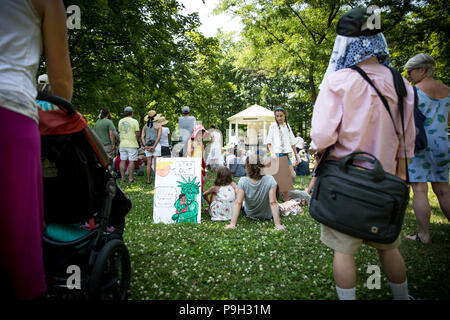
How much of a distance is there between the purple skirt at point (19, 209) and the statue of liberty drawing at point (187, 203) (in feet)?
Result: 13.1

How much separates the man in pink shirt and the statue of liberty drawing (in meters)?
3.49

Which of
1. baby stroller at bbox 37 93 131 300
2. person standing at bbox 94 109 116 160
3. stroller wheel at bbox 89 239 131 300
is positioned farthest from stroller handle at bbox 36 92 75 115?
person standing at bbox 94 109 116 160

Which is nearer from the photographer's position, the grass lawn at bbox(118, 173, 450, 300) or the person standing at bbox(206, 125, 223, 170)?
the grass lawn at bbox(118, 173, 450, 300)

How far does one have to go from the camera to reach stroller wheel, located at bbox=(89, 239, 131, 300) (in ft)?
5.65

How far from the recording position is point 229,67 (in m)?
38.1

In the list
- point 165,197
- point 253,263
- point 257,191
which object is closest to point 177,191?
point 165,197

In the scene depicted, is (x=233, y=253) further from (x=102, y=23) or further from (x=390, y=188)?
(x=102, y=23)

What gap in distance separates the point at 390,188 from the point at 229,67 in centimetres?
3883

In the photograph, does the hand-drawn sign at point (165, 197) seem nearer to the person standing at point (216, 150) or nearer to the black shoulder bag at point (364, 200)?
the black shoulder bag at point (364, 200)

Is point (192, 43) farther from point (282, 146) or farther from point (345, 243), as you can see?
point (345, 243)

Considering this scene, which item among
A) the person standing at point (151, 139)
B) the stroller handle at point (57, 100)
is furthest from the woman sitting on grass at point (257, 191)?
the person standing at point (151, 139)

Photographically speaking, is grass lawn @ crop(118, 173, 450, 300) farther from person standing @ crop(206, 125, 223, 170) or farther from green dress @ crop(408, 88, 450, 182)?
person standing @ crop(206, 125, 223, 170)

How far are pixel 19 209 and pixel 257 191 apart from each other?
432cm
